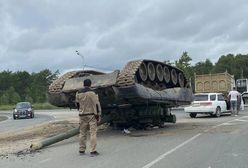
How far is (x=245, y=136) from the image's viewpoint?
50.9ft

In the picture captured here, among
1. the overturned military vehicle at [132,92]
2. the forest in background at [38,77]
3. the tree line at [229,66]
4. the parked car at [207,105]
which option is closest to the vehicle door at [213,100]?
the parked car at [207,105]

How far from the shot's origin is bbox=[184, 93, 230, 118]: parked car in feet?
95.5

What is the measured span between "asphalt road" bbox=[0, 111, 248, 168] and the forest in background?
89.6m

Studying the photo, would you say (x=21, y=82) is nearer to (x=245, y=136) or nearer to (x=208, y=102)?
(x=208, y=102)

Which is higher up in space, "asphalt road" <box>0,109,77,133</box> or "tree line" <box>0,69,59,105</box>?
"tree line" <box>0,69,59,105</box>

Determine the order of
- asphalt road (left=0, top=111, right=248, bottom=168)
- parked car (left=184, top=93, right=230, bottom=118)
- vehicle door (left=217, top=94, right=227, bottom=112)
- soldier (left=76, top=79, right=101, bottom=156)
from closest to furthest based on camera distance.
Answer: asphalt road (left=0, top=111, right=248, bottom=168), soldier (left=76, top=79, right=101, bottom=156), parked car (left=184, top=93, right=230, bottom=118), vehicle door (left=217, top=94, right=227, bottom=112)

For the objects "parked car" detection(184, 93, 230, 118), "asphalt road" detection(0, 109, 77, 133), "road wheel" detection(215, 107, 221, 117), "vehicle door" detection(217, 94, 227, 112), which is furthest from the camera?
"vehicle door" detection(217, 94, 227, 112)

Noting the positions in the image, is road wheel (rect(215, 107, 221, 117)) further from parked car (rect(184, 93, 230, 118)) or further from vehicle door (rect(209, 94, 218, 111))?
vehicle door (rect(209, 94, 218, 111))

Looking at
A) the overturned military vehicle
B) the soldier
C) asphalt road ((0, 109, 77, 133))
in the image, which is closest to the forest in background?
asphalt road ((0, 109, 77, 133))

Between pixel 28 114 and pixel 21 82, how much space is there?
326 ft

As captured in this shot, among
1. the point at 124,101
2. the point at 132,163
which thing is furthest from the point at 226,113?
the point at 132,163

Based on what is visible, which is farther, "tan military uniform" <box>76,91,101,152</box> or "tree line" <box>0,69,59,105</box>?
"tree line" <box>0,69,59,105</box>

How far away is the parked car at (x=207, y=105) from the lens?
29.1 meters

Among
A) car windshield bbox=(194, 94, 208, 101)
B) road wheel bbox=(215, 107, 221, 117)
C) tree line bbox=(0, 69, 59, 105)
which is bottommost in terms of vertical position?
road wheel bbox=(215, 107, 221, 117)
